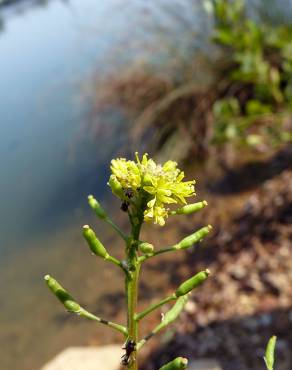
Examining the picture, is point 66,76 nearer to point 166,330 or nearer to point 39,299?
point 39,299

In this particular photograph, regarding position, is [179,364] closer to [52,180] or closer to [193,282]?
[193,282]

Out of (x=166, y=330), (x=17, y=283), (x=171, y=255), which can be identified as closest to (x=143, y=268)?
(x=171, y=255)

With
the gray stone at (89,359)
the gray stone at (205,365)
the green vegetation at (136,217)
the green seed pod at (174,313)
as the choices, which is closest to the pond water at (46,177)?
the gray stone at (89,359)

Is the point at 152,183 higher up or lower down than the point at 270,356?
higher up

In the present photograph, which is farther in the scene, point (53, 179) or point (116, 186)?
point (53, 179)

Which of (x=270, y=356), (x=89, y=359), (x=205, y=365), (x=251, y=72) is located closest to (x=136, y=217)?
(x=270, y=356)

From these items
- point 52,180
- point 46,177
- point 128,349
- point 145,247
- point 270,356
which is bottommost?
point 270,356
